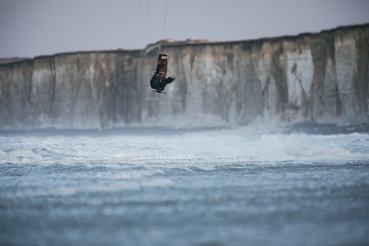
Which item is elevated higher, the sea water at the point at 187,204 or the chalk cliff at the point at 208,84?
the chalk cliff at the point at 208,84

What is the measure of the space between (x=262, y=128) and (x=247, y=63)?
18.7 feet

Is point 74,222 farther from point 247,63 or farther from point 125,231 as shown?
point 247,63

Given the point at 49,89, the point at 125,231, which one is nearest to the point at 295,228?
the point at 125,231

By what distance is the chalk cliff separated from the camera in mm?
30750

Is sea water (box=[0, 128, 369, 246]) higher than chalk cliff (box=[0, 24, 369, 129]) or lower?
lower

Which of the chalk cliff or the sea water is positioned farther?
the chalk cliff

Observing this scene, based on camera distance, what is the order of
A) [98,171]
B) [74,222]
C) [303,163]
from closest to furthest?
1. [74,222]
2. [98,171]
3. [303,163]

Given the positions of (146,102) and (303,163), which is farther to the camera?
(146,102)

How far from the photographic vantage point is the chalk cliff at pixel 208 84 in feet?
101

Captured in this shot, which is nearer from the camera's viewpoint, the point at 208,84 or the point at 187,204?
the point at 187,204

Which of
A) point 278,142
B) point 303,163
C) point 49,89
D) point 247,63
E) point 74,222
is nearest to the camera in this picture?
point 74,222

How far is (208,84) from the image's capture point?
3519 centimetres

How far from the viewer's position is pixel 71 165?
11875 millimetres

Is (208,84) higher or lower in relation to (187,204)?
higher
